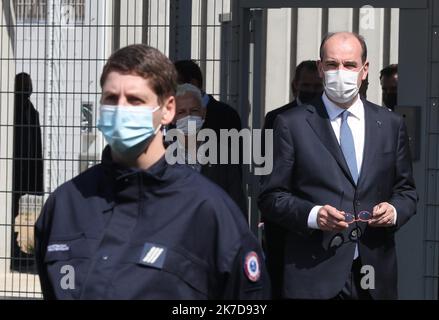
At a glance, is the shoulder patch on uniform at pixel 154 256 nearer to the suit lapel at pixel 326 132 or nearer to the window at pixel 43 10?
the suit lapel at pixel 326 132

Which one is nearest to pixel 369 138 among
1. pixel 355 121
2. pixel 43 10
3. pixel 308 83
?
pixel 355 121

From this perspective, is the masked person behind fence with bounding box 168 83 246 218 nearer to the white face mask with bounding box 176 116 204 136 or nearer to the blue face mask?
the white face mask with bounding box 176 116 204 136

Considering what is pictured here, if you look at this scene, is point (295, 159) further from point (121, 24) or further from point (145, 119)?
point (121, 24)

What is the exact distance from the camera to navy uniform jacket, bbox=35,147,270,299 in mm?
2996

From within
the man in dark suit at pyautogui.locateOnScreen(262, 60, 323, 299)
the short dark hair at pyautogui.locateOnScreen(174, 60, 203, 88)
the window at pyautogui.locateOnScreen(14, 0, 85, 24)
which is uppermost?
the window at pyautogui.locateOnScreen(14, 0, 85, 24)

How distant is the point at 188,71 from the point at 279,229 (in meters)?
1.32

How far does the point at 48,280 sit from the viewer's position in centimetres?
312

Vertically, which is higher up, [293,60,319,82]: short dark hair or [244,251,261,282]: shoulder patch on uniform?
[293,60,319,82]: short dark hair

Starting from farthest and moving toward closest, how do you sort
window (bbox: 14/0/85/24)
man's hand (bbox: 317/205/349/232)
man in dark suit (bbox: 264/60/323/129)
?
1. window (bbox: 14/0/85/24)
2. man in dark suit (bbox: 264/60/323/129)
3. man's hand (bbox: 317/205/349/232)

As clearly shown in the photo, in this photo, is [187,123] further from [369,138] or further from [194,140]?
[369,138]

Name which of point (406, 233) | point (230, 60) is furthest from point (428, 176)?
point (230, 60)

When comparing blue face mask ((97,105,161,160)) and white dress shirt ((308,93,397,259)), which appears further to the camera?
white dress shirt ((308,93,397,259))

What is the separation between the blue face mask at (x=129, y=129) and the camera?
3.13 m

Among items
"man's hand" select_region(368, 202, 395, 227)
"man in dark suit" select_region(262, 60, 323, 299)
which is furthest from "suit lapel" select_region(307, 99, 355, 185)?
"man in dark suit" select_region(262, 60, 323, 299)
